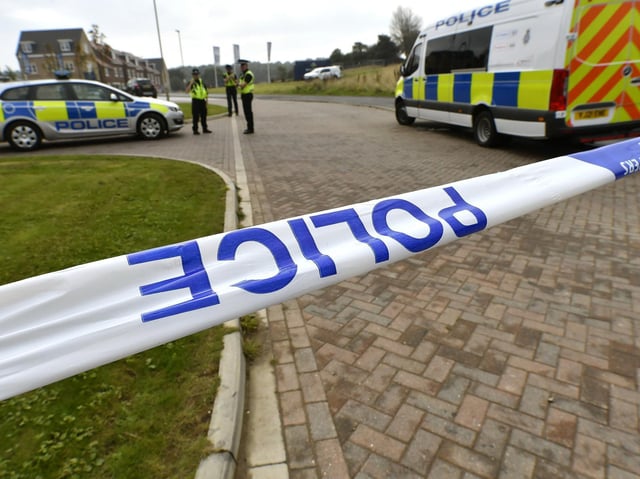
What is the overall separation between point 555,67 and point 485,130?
2.44 metres

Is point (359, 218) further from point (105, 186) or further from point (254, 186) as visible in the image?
point (105, 186)

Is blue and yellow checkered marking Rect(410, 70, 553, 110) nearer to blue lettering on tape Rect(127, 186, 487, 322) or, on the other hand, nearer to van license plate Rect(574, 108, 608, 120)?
van license plate Rect(574, 108, 608, 120)

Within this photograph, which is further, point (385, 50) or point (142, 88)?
point (385, 50)

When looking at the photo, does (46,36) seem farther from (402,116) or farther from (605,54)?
(605,54)

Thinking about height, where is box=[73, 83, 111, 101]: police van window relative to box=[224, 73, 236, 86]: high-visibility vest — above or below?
below

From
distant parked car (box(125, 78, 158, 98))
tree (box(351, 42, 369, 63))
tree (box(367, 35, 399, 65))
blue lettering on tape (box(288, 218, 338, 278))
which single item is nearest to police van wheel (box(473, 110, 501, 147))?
blue lettering on tape (box(288, 218, 338, 278))

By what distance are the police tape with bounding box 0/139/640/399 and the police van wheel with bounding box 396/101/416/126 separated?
11.2 metres

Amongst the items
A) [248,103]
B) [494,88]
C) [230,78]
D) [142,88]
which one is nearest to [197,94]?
[248,103]

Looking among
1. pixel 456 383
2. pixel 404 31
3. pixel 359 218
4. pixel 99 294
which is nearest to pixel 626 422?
pixel 456 383

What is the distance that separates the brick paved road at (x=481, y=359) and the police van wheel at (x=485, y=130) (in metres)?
4.16

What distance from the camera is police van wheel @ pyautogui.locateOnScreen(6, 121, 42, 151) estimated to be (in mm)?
10602

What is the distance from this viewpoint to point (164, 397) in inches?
94.4

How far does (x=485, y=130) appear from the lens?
31.3 feet

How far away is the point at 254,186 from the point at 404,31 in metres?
68.3
